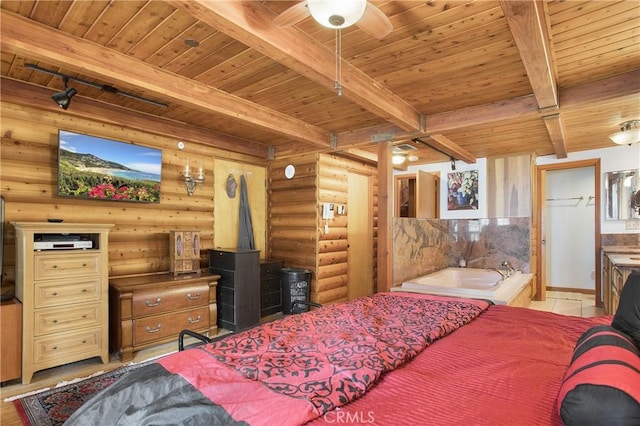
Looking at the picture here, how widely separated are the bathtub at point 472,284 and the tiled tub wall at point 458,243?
21 cm

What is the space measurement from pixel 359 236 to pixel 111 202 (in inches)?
142

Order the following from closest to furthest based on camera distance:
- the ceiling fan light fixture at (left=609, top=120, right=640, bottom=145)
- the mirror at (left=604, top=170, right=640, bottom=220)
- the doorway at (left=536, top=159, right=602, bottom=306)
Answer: the ceiling fan light fixture at (left=609, top=120, right=640, bottom=145), the mirror at (left=604, top=170, right=640, bottom=220), the doorway at (left=536, top=159, right=602, bottom=306)

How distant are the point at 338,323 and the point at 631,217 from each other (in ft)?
17.5

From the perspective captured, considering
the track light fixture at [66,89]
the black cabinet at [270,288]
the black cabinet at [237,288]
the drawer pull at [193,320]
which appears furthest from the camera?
the black cabinet at [270,288]

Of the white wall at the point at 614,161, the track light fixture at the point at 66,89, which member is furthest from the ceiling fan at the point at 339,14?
the white wall at the point at 614,161

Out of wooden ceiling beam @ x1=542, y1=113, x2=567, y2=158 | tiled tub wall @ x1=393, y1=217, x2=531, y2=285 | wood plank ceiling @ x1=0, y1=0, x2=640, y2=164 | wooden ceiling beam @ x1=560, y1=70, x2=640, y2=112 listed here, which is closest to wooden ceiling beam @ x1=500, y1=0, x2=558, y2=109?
wood plank ceiling @ x1=0, y1=0, x2=640, y2=164

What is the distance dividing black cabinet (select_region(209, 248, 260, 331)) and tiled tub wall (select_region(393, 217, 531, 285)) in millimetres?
1769

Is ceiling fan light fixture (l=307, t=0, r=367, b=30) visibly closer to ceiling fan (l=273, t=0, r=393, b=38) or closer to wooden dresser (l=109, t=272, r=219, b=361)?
ceiling fan (l=273, t=0, r=393, b=38)

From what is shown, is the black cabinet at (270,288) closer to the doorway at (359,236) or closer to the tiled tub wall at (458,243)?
the doorway at (359,236)

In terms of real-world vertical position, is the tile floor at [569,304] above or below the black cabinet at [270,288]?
below

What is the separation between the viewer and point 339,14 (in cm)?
152

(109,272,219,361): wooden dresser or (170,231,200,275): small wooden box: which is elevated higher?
(170,231,200,275): small wooden box

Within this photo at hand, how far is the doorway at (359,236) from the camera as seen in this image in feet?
18.0

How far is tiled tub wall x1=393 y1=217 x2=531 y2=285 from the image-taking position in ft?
14.0
